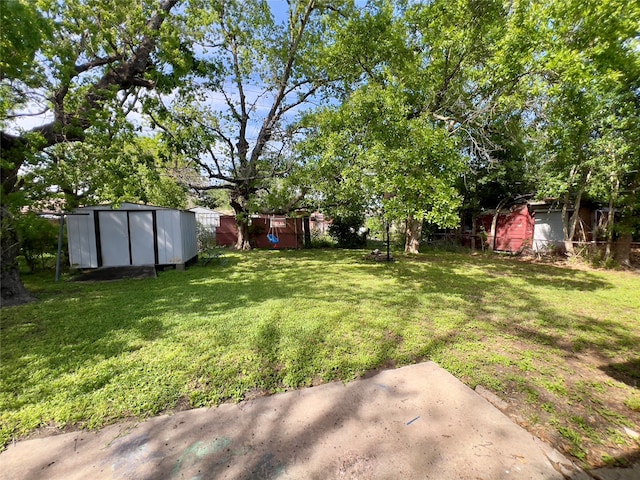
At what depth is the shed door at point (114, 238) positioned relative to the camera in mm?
8148

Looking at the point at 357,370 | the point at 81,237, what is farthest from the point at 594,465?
the point at 81,237

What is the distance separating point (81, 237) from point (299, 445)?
921 centimetres

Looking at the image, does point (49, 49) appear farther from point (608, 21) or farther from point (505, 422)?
point (608, 21)

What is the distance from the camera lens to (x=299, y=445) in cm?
181

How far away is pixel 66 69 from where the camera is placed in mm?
5191

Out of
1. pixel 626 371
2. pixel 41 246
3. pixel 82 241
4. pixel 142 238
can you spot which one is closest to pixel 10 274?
pixel 82 241

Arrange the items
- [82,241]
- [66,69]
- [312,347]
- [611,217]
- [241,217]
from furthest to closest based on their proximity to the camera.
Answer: [241,217]
[611,217]
[82,241]
[66,69]
[312,347]

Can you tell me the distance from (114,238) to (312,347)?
26.2 feet

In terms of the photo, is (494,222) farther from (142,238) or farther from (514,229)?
(142,238)

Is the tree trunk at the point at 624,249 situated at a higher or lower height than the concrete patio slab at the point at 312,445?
higher

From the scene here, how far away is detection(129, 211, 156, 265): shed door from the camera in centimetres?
830

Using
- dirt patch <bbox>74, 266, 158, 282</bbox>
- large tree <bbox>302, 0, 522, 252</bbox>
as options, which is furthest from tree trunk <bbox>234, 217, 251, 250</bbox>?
large tree <bbox>302, 0, 522, 252</bbox>

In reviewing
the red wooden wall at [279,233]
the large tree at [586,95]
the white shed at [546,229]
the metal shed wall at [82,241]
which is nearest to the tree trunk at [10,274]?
the metal shed wall at [82,241]

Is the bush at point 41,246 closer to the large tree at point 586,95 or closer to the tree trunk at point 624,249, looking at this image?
the large tree at point 586,95
